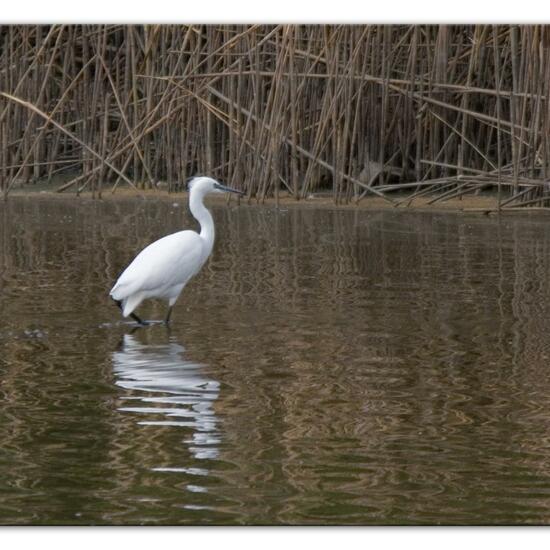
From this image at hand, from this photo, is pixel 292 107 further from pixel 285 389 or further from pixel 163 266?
pixel 285 389

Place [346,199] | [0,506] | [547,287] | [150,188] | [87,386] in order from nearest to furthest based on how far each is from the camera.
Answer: [0,506] < [87,386] < [547,287] < [346,199] < [150,188]

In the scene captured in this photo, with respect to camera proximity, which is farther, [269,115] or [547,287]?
[269,115]

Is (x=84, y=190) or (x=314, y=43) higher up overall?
(x=314, y=43)

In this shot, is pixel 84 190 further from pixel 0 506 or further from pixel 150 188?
pixel 0 506

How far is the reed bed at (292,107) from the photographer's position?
1230cm

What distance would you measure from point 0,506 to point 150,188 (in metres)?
10.2

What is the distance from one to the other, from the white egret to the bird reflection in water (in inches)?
14.8

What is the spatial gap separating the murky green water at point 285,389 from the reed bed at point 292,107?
8.43ft

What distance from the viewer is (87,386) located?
543 cm

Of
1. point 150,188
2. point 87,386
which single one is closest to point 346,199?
point 150,188

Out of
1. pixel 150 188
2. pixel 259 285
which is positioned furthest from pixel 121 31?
pixel 259 285

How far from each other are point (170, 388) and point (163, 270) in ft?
5.48

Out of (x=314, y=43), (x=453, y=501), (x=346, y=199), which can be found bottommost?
(x=453, y=501)
